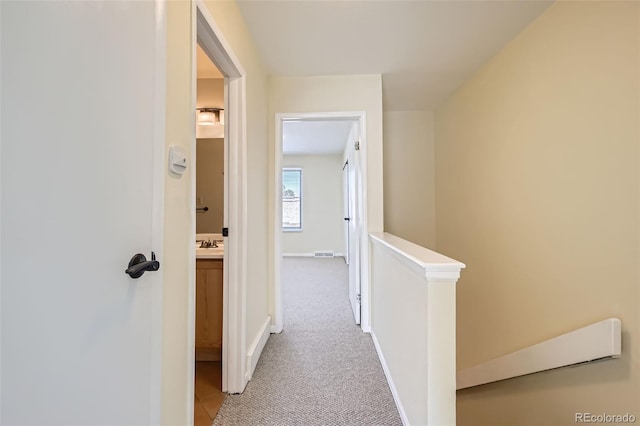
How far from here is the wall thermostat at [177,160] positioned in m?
0.93

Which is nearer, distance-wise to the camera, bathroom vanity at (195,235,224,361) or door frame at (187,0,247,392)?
door frame at (187,0,247,392)

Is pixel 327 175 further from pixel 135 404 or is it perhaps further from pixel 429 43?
pixel 135 404

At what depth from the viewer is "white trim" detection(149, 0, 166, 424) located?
0.77m

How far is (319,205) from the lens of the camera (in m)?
6.56

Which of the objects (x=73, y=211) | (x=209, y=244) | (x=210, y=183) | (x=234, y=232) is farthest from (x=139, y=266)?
(x=210, y=183)

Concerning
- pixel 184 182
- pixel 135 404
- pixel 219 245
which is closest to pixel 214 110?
pixel 219 245

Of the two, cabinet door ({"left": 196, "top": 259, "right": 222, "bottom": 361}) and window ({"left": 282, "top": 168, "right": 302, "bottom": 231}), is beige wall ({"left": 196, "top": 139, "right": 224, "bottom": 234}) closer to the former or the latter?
cabinet door ({"left": 196, "top": 259, "right": 222, "bottom": 361})

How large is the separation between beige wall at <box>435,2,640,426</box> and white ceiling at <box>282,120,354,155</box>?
6.25 feet

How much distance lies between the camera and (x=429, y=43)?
2.10 m

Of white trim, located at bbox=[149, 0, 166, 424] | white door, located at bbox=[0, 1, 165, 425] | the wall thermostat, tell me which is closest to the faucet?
the wall thermostat

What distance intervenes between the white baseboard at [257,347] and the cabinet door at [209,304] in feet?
0.86

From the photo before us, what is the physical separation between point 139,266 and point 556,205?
7.48 feet

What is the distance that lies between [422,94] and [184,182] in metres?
2.96

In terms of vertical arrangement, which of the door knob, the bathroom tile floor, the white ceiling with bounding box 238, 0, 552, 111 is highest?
the white ceiling with bounding box 238, 0, 552, 111
